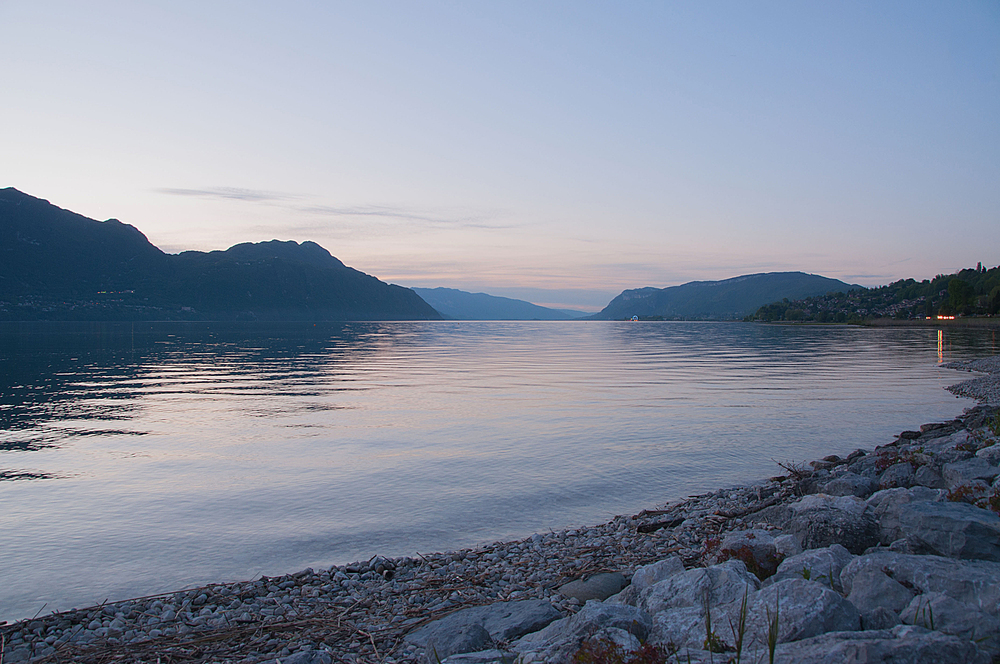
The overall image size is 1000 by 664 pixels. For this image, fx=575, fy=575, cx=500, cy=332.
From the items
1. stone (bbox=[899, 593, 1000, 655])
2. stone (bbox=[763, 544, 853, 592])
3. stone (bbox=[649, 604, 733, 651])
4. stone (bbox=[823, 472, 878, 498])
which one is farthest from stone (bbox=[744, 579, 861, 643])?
stone (bbox=[823, 472, 878, 498])

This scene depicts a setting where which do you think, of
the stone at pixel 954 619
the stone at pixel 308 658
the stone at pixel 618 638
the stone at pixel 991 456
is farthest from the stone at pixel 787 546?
the stone at pixel 991 456

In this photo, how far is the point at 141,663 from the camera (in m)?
6.45

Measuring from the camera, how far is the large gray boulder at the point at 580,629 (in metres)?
5.12

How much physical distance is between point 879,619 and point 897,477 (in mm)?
8298

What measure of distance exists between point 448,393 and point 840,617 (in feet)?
89.6

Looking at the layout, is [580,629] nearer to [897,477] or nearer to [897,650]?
[897,650]

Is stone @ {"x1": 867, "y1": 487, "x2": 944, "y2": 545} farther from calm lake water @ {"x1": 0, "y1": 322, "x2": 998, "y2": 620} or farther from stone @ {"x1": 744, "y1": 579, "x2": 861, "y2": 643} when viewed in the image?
calm lake water @ {"x1": 0, "y1": 322, "x2": 998, "y2": 620}

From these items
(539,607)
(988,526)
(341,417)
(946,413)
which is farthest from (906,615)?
(946,413)

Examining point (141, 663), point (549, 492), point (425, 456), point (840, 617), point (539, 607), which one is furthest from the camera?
point (425, 456)

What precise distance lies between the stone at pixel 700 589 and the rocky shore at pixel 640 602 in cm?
2

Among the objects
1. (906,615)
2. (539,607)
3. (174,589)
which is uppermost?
(906,615)

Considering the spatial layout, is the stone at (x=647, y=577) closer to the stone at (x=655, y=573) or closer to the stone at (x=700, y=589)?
the stone at (x=655, y=573)

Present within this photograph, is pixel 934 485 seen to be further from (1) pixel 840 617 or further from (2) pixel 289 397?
(2) pixel 289 397

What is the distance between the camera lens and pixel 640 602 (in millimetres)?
6766
